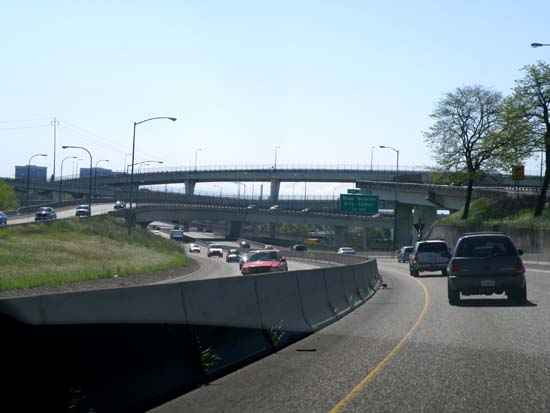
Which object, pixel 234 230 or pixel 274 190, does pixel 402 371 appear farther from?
pixel 274 190

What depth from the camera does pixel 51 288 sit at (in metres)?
38.9

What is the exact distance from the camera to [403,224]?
106062 millimetres

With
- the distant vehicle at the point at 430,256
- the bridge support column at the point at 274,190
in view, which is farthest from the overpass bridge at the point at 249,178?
the distant vehicle at the point at 430,256

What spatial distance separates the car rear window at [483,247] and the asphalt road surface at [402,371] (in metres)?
4.15

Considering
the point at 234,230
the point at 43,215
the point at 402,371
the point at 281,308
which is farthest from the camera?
the point at 234,230

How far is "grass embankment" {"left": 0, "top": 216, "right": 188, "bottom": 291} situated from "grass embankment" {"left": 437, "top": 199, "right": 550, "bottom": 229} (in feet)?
92.9

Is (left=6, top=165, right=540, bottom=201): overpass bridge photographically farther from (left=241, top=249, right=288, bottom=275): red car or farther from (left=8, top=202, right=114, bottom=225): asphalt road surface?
(left=241, top=249, right=288, bottom=275): red car

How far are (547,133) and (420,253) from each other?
32.1 m

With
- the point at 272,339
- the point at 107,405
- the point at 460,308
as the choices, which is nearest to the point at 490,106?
the point at 460,308

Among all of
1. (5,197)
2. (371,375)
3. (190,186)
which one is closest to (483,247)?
(371,375)

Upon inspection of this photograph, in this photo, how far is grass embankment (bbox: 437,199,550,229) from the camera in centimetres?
7231

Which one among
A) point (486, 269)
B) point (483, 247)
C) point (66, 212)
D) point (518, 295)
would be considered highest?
point (483, 247)

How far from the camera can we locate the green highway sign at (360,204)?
7906 cm

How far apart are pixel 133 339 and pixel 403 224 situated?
9821cm
